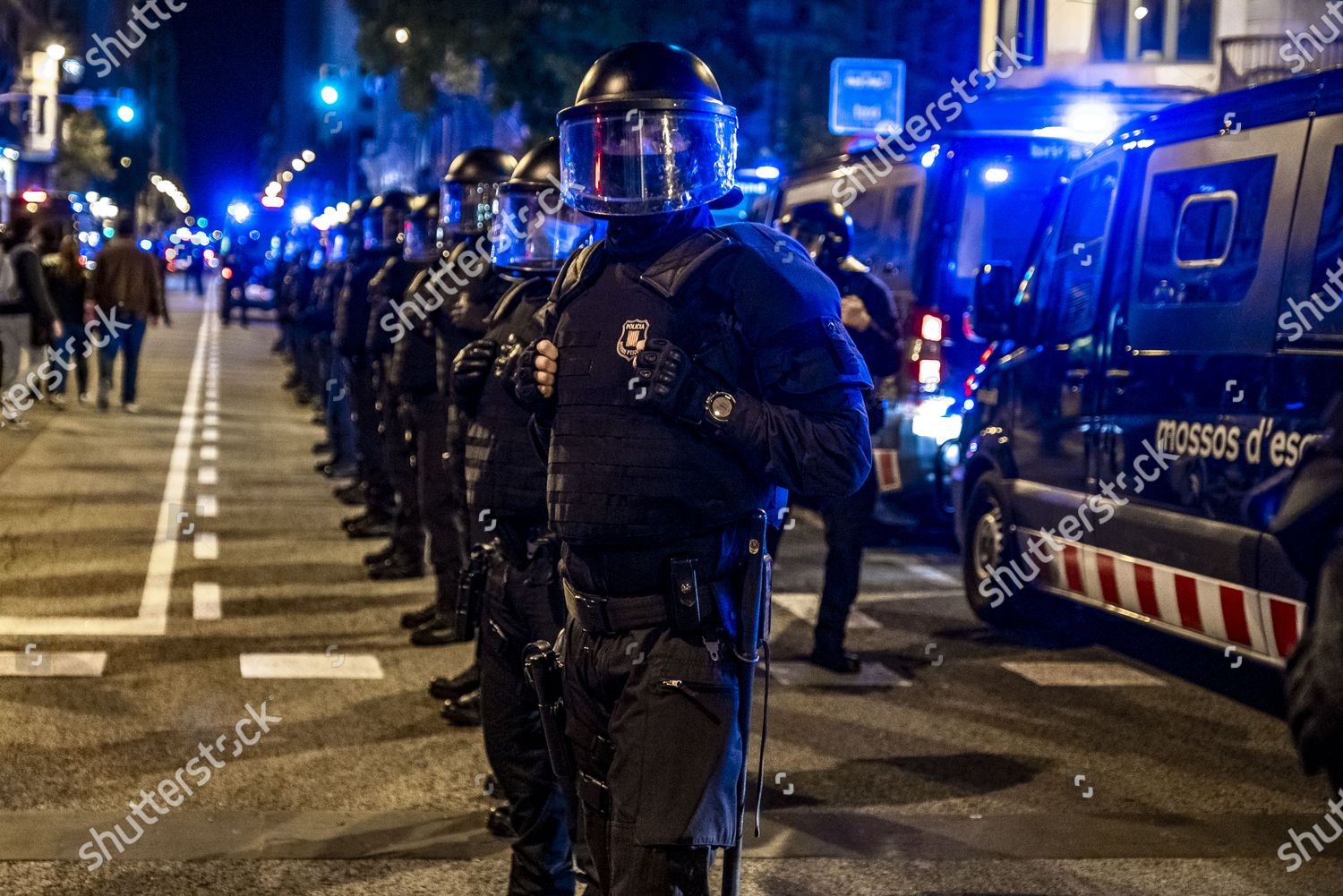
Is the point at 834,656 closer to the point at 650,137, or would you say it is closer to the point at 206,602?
the point at 206,602

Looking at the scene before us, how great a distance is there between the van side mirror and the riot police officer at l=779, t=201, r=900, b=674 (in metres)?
A: 0.63

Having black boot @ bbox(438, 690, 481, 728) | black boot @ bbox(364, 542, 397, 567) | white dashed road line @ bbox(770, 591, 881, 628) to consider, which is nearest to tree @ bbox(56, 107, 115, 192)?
black boot @ bbox(364, 542, 397, 567)

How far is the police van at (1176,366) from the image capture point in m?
5.64

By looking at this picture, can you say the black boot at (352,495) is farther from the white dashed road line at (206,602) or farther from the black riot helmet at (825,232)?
the black riot helmet at (825,232)

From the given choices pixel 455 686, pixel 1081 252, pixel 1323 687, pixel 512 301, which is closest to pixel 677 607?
pixel 1323 687

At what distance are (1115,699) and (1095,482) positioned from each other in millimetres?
903

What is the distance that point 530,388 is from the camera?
10.8 ft

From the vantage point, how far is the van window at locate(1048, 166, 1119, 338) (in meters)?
7.18

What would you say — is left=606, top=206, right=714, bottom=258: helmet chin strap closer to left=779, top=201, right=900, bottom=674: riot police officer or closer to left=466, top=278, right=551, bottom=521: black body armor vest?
left=466, top=278, right=551, bottom=521: black body armor vest

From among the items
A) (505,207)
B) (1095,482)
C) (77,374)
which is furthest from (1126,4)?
(505,207)

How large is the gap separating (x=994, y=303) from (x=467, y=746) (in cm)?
335

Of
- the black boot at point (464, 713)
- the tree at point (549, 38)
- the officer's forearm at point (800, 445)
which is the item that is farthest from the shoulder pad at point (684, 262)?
the tree at point (549, 38)

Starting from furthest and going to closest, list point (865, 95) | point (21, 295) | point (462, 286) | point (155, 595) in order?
point (865, 95) → point (21, 295) → point (155, 595) → point (462, 286)

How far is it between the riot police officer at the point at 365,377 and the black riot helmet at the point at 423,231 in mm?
1377
